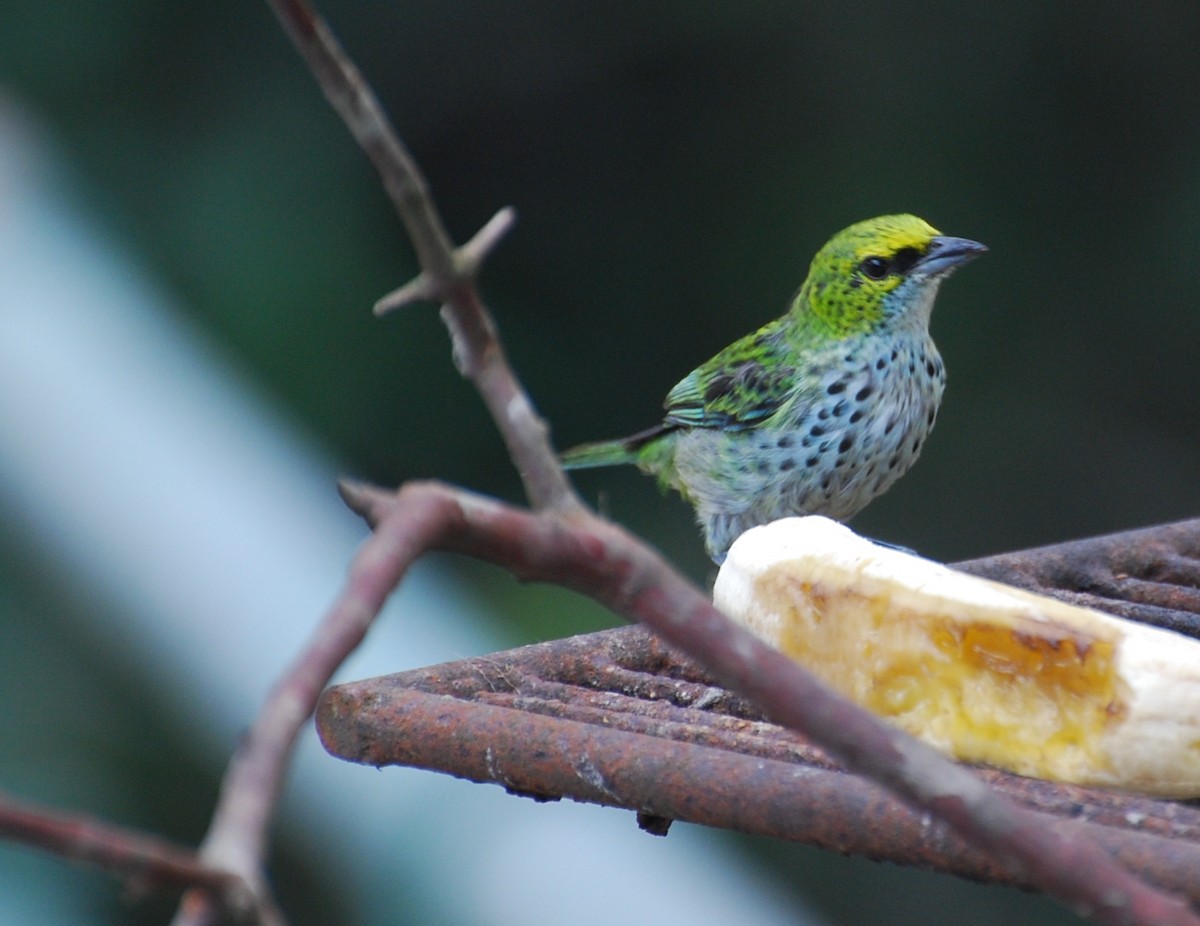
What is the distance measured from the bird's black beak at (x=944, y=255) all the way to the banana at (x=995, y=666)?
1235mm

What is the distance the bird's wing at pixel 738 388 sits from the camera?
2.89 meters

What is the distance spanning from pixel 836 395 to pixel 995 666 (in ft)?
4.56

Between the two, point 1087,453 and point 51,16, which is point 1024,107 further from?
point 51,16

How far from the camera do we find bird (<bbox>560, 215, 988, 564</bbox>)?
2764 millimetres

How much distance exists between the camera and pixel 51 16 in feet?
13.1

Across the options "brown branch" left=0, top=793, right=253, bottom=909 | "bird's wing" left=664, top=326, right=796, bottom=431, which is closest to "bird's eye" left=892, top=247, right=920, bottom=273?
"bird's wing" left=664, top=326, right=796, bottom=431

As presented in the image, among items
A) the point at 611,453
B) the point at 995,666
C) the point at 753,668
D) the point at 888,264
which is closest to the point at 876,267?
the point at 888,264

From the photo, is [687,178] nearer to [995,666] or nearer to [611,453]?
[611,453]

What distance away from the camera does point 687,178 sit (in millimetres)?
4520

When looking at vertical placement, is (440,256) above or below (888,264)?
above

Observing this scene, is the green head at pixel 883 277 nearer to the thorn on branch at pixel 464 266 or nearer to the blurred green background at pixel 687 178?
the blurred green background at pixel 687 178

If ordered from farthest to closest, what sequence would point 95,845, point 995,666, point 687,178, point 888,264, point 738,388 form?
point 687,178 → point 738,388 → point 888,264 → point 995,666 → point 95,845

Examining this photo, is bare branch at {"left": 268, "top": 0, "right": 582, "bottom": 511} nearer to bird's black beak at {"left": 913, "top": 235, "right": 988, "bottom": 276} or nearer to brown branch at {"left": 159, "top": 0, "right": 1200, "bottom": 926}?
brown branch at {"left": 159, "top": 0, "right": 1200, "bottom": 926}

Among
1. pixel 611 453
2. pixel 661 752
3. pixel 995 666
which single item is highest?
pixel 661 752
